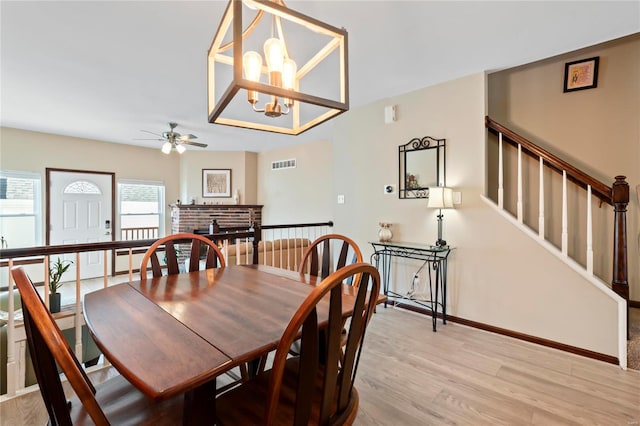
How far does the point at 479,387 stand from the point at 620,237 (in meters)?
1.53

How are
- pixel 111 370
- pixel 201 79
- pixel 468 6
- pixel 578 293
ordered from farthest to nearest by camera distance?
pixel 201 79
pixel 578 293
pixel 111 370
pixel 468 6

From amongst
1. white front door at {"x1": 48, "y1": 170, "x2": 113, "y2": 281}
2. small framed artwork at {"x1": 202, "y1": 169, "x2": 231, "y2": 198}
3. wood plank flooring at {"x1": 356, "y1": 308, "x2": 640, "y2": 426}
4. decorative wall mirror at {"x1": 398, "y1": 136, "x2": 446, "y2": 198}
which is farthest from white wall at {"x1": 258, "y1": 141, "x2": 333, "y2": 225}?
wood plank flooring at {"x1": 356, "y1": 308, "x2": 640, "y2": 426}

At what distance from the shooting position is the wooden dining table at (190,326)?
2.65 feet

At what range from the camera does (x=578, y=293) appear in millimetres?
2396

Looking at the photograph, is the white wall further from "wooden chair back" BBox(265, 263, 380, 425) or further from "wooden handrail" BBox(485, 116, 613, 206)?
"wooden chair back" BBox(265, 263, 380, 425)

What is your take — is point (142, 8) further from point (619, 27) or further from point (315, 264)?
point (619, 27)

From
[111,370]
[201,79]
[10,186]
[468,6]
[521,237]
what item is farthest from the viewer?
[10,186]

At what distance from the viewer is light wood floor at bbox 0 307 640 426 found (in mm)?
1682

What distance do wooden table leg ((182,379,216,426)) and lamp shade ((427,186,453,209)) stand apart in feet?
8.48

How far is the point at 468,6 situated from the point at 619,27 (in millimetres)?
1247

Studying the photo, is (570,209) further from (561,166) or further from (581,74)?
(581,74)

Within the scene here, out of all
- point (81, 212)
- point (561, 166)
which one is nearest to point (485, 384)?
point (561, 166)

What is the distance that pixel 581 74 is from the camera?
287cm

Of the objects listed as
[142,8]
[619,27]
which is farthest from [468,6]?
[142,8]
